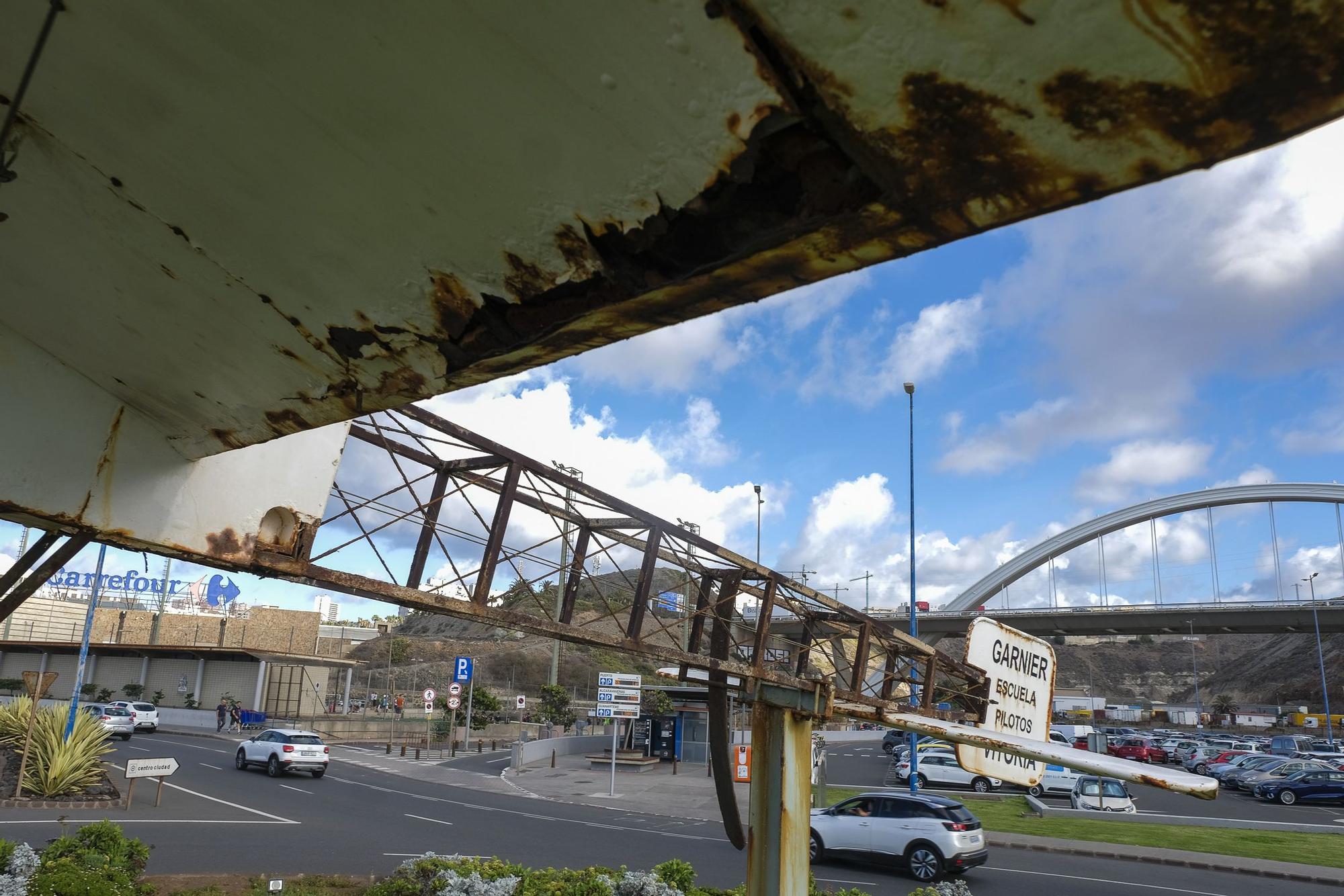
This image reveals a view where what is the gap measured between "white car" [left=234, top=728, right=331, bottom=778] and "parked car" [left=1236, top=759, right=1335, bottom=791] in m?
32.3

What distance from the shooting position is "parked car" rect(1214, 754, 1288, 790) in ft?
103

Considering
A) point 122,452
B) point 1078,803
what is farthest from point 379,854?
point 1078,803

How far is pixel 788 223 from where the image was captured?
158 cm

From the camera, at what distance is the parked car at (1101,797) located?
2342 centimetres

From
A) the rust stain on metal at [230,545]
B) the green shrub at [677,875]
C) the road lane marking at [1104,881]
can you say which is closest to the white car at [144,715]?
the green shrub at [677,875]

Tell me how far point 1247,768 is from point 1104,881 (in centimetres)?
2418

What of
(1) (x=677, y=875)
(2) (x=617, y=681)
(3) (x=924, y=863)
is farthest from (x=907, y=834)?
(2) (x=617, y=681)

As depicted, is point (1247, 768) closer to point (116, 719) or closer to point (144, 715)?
point (116, 719)

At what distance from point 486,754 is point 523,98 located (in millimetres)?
39824

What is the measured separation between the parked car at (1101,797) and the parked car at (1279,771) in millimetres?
8602

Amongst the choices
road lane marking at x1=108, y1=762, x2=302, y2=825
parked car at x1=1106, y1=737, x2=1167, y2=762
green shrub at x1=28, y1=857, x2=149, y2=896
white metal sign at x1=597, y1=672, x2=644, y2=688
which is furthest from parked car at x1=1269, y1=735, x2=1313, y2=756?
green shrub at x1=28, y1=857, x2=149, y2=896

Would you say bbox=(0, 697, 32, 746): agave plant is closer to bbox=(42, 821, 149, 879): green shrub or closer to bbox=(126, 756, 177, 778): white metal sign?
bbox=(126, 756, 177, 778): white metal sign

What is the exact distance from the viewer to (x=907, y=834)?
1507cm

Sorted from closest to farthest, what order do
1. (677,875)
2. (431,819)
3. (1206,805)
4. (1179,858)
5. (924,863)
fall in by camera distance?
(677,875), (924,863), (1179,858), (431,819), (1206,805)
